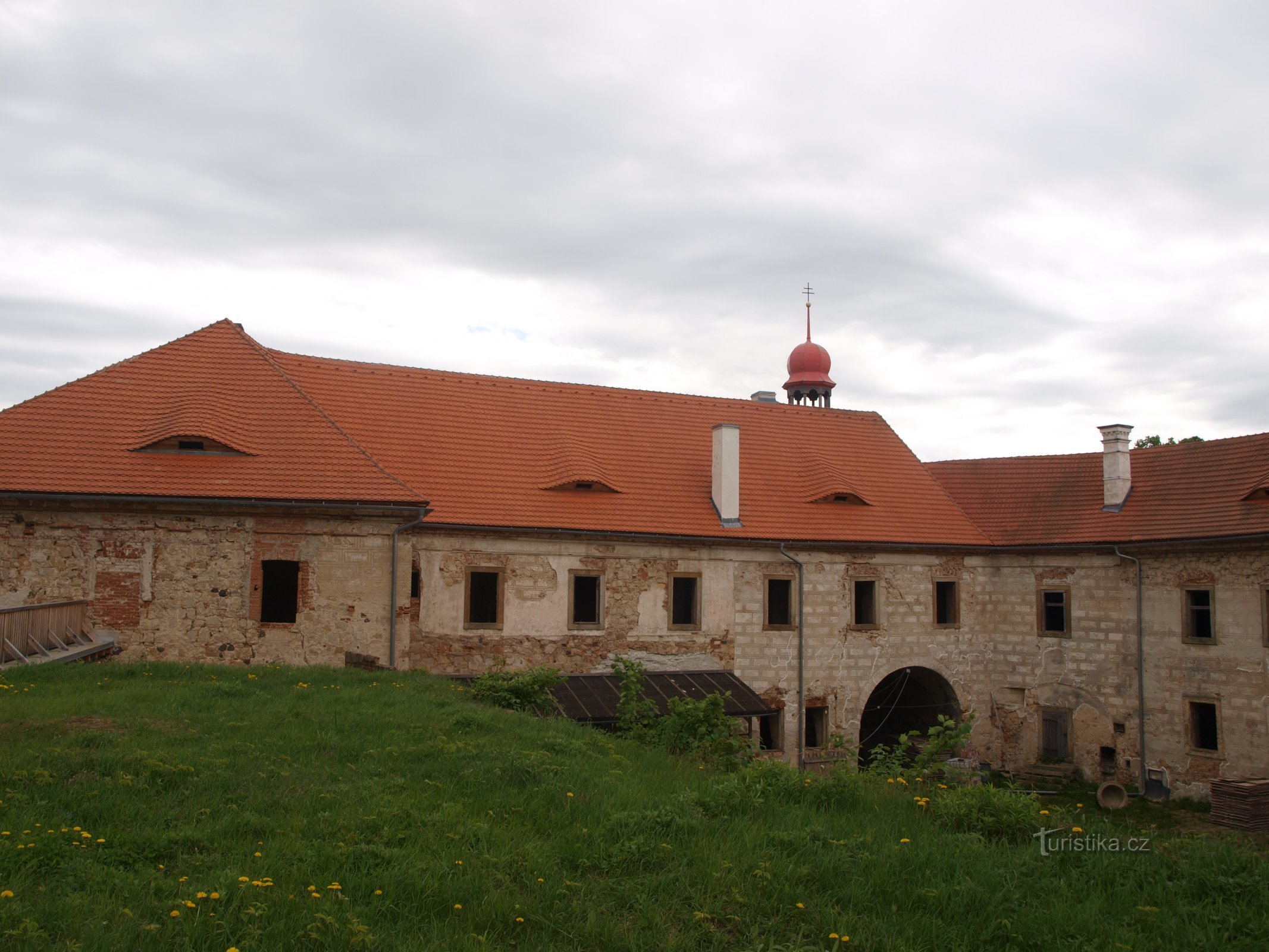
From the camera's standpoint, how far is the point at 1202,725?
2088cm

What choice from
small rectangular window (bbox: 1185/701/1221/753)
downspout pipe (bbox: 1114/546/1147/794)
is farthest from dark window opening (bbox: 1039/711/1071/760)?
small rectangular window (bbox: 1185/701/1221/753)

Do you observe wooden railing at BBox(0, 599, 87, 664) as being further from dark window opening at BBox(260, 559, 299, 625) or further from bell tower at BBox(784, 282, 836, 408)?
bell tower at BBox(784, 282, 836, 408)

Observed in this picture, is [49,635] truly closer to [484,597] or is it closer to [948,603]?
[484,597]

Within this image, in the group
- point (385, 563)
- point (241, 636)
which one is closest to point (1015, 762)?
point (385, 563)

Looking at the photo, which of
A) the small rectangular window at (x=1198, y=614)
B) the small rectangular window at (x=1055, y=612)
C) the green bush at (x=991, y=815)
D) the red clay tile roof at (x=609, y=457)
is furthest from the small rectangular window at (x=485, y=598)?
the small rectangular window at (x=1198, y=614)

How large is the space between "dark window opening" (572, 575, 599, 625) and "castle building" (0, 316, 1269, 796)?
9 centimetres

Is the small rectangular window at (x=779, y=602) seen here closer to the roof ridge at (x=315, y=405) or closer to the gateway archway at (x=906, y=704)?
the gateway archway at (x=906, y=704)

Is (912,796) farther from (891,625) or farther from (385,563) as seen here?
(891,625)

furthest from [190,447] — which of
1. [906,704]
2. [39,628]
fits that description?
[906,704]

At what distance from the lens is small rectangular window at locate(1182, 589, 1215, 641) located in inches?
822

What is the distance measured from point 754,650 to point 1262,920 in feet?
49.7

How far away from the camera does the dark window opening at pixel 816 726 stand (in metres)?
22.2

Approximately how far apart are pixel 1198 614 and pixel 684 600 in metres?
10.7

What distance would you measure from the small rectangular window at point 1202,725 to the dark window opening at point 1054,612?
3165 millimetres
